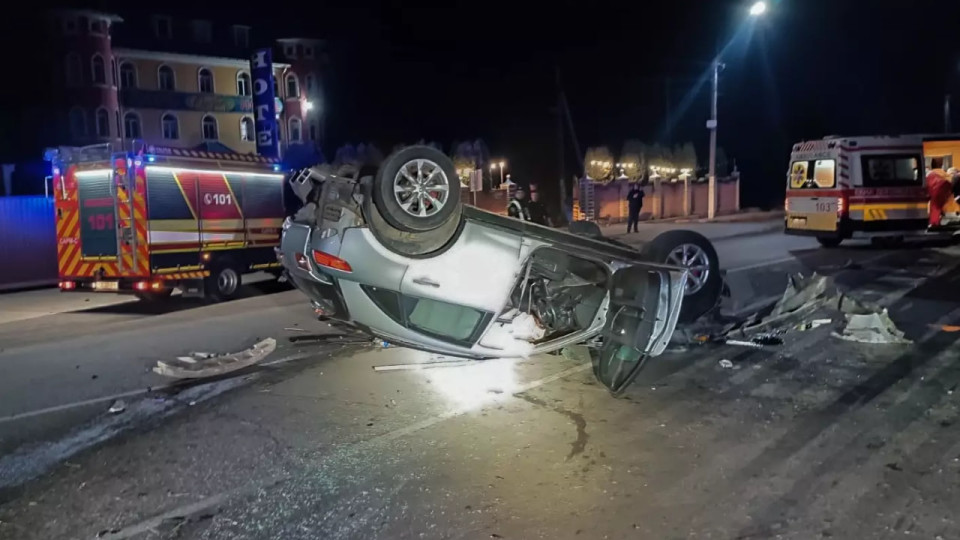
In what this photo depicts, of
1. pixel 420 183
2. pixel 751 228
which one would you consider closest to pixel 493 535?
pixel 420 183

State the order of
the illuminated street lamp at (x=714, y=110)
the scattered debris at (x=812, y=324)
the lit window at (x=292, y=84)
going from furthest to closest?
the lit window at (x=292, y=84) < the illuminated street lamp at (x=714, y=110) < the scattered debris at (x=812, y=324)

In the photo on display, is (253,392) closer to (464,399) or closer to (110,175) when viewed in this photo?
(464,399)

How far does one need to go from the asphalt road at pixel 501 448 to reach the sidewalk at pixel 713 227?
51.6 feet

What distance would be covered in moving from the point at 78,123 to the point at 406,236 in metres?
42.8

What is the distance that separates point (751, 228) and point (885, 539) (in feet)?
78.7

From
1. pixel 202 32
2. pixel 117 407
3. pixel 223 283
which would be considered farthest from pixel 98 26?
pixel 117 407

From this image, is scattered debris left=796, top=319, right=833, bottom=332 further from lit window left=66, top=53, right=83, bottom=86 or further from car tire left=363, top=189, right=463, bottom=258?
lit window left=66, top=53, right=83, bottom=86

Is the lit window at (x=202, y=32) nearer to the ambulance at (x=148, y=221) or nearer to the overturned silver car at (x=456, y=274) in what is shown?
the ambulance at (x=148, y=221)

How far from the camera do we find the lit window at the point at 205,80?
45.8 m

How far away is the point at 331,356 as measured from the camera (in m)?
8.00

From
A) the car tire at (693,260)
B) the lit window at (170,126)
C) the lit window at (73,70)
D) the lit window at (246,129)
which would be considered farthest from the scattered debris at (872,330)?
the lit window at (246,129)

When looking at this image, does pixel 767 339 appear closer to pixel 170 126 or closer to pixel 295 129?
pixel 170 126

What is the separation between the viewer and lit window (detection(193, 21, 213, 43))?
4753cm

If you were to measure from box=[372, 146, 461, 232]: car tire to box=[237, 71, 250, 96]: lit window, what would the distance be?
45.1 metres
